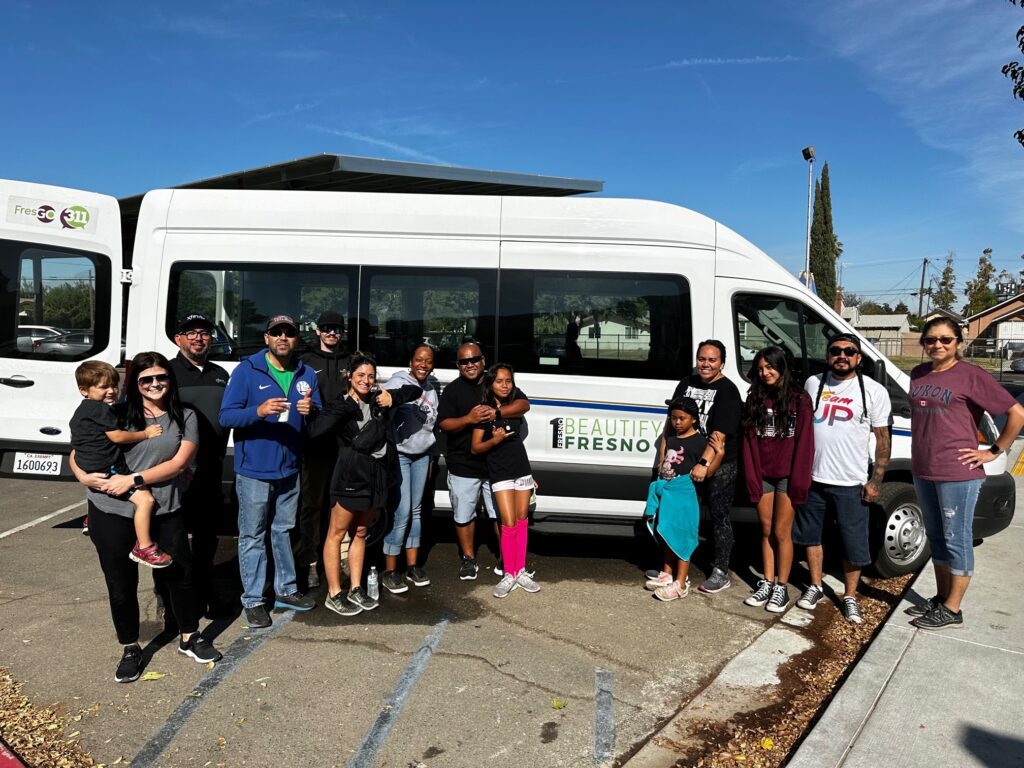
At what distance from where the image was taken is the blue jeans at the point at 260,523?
403 cm

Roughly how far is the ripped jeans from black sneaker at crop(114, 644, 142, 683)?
4441 millimetres

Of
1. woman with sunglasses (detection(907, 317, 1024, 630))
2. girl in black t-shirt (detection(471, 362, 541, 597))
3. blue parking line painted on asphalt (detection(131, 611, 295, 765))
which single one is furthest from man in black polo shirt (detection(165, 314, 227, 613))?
woman with sunglasses (detection(907, 317, 1024, 630))

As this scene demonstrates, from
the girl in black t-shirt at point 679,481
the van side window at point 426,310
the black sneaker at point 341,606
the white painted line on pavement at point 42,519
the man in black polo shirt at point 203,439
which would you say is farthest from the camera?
the white painted line on pavement at point 42,519

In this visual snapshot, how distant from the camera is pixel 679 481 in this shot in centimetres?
459

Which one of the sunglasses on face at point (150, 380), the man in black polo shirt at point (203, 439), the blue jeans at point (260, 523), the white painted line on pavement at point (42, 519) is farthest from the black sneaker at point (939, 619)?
the white painted line on pavement at point (42, 519)

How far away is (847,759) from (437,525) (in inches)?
161

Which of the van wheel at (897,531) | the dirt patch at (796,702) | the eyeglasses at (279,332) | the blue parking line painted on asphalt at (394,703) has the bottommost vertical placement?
the blue parking line painted on asphalt at (394,703)

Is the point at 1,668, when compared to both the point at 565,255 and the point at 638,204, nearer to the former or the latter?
the point at 565,255

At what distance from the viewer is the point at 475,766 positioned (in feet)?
9.64

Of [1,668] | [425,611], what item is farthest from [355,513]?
[1,668]

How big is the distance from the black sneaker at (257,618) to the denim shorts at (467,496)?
4.43ft

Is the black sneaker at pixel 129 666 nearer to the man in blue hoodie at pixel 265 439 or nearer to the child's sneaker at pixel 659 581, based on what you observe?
the man in blue hoodie at pixel 265 439

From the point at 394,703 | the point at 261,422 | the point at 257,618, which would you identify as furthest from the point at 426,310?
the point at 394,703

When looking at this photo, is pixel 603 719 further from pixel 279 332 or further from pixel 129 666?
pixel 279 332
